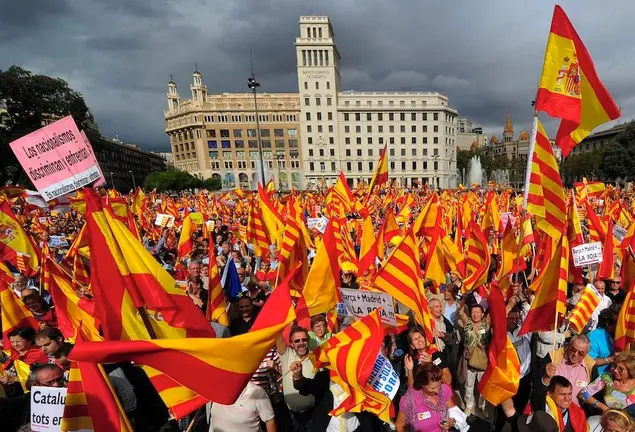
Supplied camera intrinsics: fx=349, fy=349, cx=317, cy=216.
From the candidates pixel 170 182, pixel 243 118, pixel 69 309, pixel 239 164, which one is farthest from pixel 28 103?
pixel 69 309

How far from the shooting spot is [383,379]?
2.78m

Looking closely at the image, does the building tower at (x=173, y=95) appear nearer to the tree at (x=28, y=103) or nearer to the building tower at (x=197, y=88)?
the building tower at (x=197, y=88)

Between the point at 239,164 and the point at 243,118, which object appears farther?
the point at 239,164

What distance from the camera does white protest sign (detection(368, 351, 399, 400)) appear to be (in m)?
2.74

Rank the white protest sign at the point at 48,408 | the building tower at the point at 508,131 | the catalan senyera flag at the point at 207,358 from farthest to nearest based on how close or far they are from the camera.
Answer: the building tower at the point at 508,131 → the white protest sign at the point at 48,408 → the catalan senyera flag at the point at 207,358

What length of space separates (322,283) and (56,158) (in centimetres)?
296

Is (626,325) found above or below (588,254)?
below

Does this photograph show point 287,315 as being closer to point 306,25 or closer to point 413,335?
point 413,335

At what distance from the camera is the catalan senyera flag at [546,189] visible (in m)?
3.90

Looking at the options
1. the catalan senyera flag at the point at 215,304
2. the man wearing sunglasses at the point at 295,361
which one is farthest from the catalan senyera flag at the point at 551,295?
the catalan senyera flag at the point at 215,304

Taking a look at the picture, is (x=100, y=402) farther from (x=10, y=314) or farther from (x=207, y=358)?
(x=10, y=314)

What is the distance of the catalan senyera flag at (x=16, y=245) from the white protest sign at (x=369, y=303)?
5.69 meters

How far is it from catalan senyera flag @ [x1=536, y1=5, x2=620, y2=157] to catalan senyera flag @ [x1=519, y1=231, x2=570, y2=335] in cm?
117

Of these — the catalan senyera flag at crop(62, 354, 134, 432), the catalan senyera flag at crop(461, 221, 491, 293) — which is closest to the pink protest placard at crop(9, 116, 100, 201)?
the catalan senyera flag at crop(62, 354, 134, 432)
